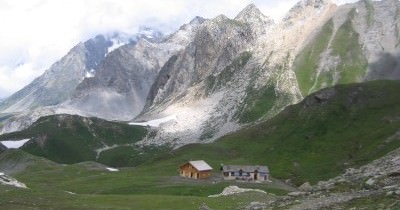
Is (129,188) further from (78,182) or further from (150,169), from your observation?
(150,169)

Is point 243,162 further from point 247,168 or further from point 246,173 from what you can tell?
point 246,173

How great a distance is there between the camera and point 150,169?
18000 cm

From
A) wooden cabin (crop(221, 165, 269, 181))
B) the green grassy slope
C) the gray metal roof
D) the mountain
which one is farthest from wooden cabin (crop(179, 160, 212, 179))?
the green grassy slope

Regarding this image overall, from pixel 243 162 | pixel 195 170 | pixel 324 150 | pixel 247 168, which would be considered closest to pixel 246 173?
pixel 247 168

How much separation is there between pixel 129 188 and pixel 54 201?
4567 cm

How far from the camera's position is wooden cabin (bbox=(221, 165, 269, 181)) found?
157000 mm

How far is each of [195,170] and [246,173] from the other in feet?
48.4

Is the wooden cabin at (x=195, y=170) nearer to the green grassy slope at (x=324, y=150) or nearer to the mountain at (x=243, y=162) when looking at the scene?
the mountain at (x=243, y=162)

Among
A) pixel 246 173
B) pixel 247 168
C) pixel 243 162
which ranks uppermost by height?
pixel 243 162

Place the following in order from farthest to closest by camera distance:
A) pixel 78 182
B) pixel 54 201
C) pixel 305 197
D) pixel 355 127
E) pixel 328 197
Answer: pixel 355 127 < pixel 78 182 < pixel 54 201 < pixel 305 197 < pixel 328 197

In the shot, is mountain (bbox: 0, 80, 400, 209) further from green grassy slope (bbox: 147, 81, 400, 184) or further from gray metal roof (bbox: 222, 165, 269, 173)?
gray metal roof (bbox: 222, 165, 269, 173)

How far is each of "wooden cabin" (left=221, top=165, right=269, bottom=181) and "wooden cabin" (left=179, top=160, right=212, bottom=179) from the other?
5.22 metres

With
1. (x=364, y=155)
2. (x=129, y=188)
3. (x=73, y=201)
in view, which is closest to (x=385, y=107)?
(x=364, y=155)

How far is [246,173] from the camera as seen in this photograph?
523 feet
